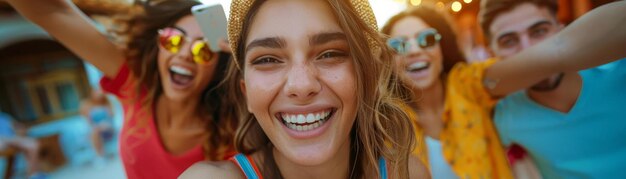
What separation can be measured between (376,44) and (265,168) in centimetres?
47

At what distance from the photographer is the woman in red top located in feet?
3.56

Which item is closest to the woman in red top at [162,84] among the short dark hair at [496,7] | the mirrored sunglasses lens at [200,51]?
the mirrored sunglasses lens at [200,51]

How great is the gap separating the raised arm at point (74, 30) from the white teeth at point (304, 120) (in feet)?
2.51

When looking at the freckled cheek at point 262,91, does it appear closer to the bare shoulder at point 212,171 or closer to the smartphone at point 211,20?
the bare shoulder at point 212,171

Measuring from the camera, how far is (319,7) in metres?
0.79

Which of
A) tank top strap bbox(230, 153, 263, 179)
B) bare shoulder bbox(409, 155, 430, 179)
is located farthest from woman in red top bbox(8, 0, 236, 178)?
bare shoulder bbox(409, 155, 430, 179)

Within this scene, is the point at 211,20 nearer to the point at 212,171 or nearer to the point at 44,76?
the point at 212,171

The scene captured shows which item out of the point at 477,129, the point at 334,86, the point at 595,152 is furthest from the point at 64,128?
the point at 595,152

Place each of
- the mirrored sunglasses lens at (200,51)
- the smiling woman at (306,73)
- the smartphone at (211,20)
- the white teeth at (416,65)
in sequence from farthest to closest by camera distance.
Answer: the white teeth at (416,65), the mirrored sunglasses lens at (200,51), the smartphone at (211,20), the smiling woman at (306,73)

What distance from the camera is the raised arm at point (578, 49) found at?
0.84 m

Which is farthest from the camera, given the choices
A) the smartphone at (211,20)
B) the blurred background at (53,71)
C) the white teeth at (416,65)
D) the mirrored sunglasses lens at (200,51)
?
the white teeth at (416,65)

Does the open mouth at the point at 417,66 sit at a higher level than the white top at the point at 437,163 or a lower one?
higher

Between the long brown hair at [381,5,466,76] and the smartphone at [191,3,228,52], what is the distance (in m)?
0.73

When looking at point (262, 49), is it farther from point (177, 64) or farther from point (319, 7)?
point (177, 64)
